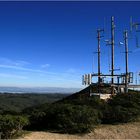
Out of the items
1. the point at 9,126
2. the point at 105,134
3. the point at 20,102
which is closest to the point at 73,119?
the point at 105,134

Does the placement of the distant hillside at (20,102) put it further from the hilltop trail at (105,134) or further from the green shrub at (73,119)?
the hilltop trail at (105,134)

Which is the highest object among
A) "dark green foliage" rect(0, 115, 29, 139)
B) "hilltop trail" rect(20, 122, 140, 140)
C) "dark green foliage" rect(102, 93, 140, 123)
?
"dark green foliage" rect(102, 93, 140, 123)

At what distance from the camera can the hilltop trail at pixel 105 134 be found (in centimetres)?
1633

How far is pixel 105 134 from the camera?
17.0 meters

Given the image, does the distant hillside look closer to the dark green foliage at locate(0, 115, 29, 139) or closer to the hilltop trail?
the hilltop trail

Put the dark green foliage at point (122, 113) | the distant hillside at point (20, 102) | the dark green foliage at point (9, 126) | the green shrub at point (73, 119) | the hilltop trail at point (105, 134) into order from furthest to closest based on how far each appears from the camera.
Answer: the distant hillside at point (20, 102)
the dark green foliage at point (122, 113)
the green shrub at point (73, 119)
the hilltop trail at point (105, 134)
the dark green foliage at point (9, 126)

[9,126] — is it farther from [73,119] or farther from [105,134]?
[105,134]

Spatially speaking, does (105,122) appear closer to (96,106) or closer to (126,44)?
(96,106)

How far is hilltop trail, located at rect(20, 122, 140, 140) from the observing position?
1633 centimetres

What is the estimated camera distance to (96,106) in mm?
20875

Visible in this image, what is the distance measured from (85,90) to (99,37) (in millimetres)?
5906

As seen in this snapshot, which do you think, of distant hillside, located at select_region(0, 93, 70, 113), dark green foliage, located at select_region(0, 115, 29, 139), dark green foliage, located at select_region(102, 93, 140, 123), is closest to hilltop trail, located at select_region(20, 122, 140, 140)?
dark green foliage, located at select_region(0, 115, 29, 139)

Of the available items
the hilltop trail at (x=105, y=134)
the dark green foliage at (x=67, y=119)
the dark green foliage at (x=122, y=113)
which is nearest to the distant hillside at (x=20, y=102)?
the dark green foliage at (x=122, y=113)

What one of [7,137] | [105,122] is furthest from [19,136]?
[105,122]
